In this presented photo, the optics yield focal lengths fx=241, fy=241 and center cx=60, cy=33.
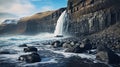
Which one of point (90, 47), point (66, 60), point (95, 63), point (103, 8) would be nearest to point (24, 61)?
point (66, 60)

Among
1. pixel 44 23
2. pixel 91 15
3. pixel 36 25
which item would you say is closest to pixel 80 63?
pixel 91 15

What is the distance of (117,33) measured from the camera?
58406 mm

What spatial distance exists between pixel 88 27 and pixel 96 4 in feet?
24.9

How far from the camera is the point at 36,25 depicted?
6029 inches

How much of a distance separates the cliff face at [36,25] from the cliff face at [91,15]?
3285 centimetres

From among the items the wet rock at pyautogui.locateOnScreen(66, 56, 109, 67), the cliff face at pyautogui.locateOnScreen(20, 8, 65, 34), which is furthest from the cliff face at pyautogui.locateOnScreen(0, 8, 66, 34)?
the wet rock at pyautogui.locateOnScreen(66, 56, 109, 67)

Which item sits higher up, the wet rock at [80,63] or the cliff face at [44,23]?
the cliff face at [44,23]

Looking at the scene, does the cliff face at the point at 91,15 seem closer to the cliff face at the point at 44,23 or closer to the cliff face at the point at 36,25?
the cliff face at the point at 44,23

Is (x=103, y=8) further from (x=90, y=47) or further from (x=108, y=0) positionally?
(x=90, y=47)

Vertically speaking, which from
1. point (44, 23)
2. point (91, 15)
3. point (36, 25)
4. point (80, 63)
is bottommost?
point (80, 63)

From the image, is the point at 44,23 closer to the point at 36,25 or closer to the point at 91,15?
the point at 36,25

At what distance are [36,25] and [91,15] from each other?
82.2 metres

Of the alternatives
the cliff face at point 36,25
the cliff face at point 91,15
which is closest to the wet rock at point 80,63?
the cliff face at point 91,15

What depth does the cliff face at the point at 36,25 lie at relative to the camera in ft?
411
